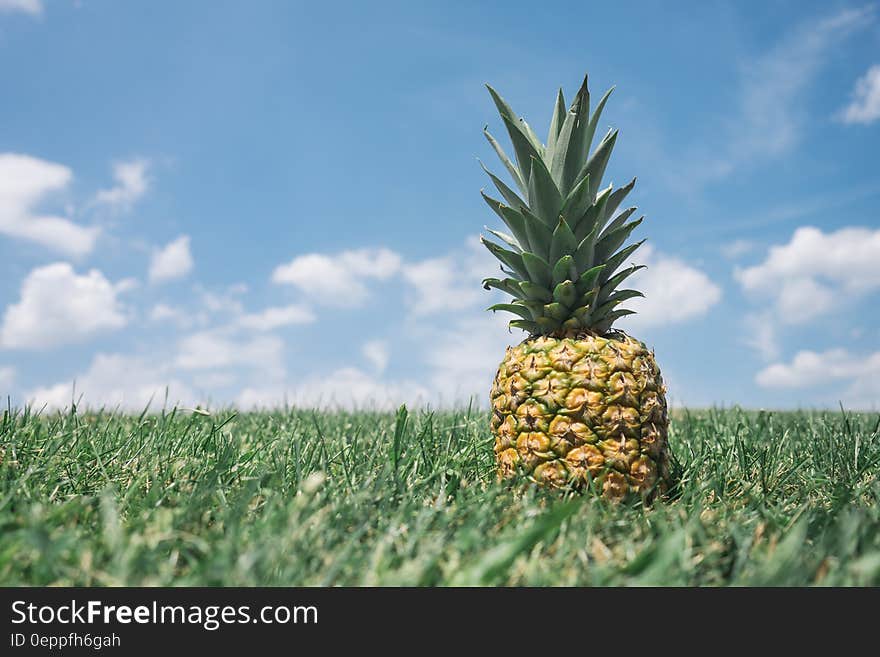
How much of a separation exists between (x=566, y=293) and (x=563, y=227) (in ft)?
1.04

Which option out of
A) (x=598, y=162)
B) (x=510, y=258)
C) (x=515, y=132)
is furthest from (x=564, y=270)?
(x=515, y=132)

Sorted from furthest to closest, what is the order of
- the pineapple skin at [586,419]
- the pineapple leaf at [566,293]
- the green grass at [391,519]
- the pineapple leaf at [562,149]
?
the pineapple leaf at [562,149], the pineapple leaf at [566,293], the pineapple skin at [586,419], the green grass at [391,519]

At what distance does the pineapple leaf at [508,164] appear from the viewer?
11.4 feet

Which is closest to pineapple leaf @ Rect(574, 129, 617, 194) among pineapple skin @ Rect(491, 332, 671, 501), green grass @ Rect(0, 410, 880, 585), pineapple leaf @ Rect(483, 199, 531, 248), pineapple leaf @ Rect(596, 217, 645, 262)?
pineapple leaf @ Rect(596, 217, 645, 262)

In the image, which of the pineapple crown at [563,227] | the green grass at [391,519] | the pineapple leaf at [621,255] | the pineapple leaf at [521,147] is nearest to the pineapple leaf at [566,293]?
the pineapple crown at [563,227]

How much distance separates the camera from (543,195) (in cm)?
329

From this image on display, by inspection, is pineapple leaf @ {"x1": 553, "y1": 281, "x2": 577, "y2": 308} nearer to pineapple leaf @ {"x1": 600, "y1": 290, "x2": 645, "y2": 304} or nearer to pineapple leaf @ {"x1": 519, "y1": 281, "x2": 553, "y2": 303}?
pineapple leaf @ {"x1": 519, "y1": 281, "x2": 553, "y2": 303}

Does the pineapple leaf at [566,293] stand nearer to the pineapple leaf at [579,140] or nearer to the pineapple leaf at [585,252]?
the pineapple leaf at [585,252]

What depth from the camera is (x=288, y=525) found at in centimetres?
214

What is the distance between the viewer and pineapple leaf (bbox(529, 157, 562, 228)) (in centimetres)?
321

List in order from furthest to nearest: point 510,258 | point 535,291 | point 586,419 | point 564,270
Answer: point 510,258 → point 535,291 → point 564,270 → point 586,419

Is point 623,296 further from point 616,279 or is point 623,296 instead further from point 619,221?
point 619,221

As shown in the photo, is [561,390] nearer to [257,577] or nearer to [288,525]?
[288,525]
